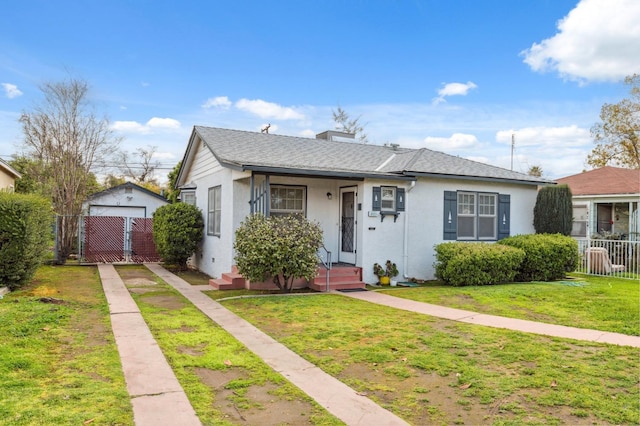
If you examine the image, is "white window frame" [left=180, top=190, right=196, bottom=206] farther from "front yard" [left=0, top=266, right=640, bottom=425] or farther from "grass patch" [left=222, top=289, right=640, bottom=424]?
"grass patch" [left=222, top=289, right=640, bottom=424]

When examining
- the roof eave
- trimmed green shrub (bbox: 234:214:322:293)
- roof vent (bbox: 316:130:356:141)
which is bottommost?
trimmed green shrub (bbox: 234:214:322:293)

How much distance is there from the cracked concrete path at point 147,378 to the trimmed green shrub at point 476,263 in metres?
7.65

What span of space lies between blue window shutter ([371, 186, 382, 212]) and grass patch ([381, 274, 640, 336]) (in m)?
2.24

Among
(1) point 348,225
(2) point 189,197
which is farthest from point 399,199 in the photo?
(2) point 189,197

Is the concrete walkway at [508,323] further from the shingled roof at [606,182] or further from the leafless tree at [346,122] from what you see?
the leafless tree at [346,122]

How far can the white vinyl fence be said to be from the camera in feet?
44.2

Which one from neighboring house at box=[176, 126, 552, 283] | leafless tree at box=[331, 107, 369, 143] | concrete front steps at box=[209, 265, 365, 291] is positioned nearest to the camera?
concrete front steps at box=[209, 265, 365, 291]

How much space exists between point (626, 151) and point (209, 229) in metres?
28.0

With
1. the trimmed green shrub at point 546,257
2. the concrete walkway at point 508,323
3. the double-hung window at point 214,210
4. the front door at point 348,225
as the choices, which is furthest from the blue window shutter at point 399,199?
the double-hung window at point 214,210

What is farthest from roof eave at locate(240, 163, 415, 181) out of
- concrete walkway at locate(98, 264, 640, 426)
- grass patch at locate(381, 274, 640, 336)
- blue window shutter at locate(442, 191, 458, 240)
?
concrete walkway at locate(98, 264, 640, 426)

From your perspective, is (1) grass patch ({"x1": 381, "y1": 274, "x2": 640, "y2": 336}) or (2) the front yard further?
(1) grass patch ({"x1": 381, "y1": 274, "x2": 640, "y2": 336})

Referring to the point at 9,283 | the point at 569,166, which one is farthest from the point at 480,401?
the point at 569,166

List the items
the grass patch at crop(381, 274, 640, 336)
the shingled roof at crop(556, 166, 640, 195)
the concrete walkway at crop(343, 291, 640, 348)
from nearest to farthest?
the concrete walkway at crop(343, 291, 640, 348)
the grass patch at crop(381, 274, 640, 336)
the shingled roof at crop(556, 166, 640, 195)

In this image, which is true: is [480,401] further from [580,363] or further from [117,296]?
[117,296]
